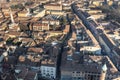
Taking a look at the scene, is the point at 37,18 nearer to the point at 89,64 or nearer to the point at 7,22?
the point at 7,22

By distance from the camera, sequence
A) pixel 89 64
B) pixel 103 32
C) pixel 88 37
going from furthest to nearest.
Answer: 1. pixel 103 32
2. pixel 88 37
3. pixel 89 64

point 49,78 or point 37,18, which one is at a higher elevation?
point 37,18

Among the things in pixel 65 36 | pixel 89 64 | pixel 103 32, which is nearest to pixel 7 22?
pixel 65 36

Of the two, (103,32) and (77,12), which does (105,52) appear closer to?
(103,32)

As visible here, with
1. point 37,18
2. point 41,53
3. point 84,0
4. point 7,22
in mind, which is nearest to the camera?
point 41,53

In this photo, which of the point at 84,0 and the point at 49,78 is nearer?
the point at 49,78

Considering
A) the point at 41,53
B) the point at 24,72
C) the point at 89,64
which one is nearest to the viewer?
the point at 24,72

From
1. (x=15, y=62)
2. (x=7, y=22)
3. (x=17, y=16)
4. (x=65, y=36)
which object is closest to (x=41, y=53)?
(x=15, y=62)
